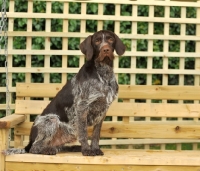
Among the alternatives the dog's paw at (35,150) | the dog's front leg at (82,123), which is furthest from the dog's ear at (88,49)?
the dog's paw at (35,150)

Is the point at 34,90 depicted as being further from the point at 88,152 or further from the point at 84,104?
the point at 88,152

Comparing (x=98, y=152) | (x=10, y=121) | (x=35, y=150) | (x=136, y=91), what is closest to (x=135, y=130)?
(x=136, y=91)

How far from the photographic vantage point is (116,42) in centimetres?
499

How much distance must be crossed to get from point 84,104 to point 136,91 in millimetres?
1000

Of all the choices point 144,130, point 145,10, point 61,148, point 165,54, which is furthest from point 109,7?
point 61,148

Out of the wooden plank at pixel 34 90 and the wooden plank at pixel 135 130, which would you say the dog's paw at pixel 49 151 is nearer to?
the wooden plank at pixel 135 130

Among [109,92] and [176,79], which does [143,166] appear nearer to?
[109,92]

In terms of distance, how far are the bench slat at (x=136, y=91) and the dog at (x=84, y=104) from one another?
63 cm

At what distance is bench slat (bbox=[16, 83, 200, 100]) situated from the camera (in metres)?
5.79

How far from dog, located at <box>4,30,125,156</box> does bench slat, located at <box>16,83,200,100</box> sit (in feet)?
2.06

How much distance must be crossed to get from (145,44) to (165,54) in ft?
3.15

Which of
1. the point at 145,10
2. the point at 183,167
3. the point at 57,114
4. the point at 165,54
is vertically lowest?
the point at 183,167

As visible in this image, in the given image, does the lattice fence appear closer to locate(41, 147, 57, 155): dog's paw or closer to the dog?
the dog

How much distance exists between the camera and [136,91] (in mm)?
5820
